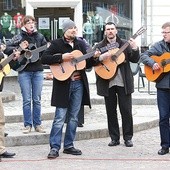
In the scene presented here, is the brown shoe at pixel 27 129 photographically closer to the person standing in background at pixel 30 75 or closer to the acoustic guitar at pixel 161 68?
the person standing in background at pixel 30 75

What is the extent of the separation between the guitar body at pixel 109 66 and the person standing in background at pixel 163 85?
0.41 metres

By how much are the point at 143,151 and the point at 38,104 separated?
183cm

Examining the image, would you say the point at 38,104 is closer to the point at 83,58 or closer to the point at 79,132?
the point at 79,132

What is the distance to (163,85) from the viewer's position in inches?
334

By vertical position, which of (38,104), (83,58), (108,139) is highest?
(83,58)

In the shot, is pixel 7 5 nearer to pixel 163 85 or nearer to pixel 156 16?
pixel 156 16

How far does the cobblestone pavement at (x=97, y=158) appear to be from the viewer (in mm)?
7840

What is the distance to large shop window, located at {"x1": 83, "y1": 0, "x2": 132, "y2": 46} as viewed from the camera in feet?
67.1

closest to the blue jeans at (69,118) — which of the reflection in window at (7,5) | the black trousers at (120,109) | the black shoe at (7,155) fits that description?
the black shoe at (7,155)

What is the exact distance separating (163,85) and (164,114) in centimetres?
43

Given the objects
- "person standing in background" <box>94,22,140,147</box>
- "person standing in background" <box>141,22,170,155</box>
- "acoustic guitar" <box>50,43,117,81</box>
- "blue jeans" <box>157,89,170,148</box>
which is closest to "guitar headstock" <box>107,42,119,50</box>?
"person standing in background" <box>94,22,140,147</box>

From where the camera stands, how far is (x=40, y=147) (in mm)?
9141

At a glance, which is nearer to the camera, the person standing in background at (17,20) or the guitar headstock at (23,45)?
the guitar headstock at (23,45)

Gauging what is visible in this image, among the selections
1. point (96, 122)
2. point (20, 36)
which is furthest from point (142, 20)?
point (20, 36)
